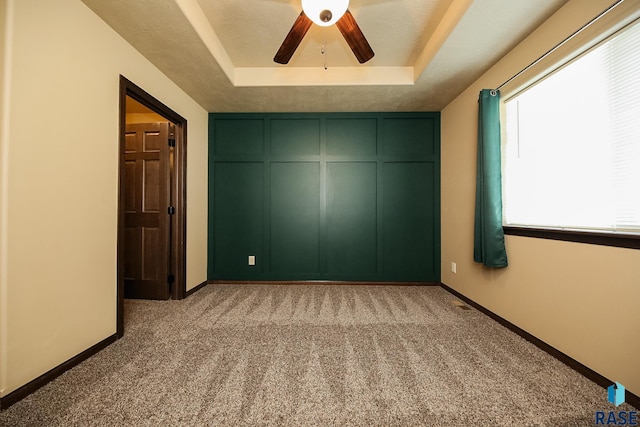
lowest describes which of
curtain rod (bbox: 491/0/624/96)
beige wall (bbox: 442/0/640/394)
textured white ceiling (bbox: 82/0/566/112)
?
beige wall (bbox: 442/0/640/394)

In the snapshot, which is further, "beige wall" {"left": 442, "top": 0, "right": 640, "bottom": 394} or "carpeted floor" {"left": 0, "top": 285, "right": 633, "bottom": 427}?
"beige wall" {"left": 442, "top": 0, "right": 640, "bottom": 394}

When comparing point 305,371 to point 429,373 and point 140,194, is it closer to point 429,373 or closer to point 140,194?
point 429,373

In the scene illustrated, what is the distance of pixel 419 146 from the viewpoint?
3621mm

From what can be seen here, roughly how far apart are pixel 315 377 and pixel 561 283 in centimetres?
183

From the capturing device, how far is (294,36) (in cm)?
172

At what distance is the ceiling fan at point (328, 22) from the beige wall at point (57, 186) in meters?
1.38

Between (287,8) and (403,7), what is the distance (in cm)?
95

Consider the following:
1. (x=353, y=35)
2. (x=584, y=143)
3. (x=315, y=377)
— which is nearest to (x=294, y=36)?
(x=353, y=35)

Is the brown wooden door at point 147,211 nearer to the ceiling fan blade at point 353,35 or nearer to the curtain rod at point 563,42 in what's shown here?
the ceiling fan blade at point 353,35

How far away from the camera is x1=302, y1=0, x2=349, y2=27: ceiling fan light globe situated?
1.45 metres

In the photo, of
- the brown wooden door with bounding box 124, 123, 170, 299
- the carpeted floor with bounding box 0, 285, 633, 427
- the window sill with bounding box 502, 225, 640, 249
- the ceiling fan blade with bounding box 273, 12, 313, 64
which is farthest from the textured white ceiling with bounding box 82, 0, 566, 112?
the carpeted floor with bounding box 0, 285, 633, 427

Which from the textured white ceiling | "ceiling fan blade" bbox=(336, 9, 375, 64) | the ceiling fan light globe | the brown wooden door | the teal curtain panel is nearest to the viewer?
the ceiling fan light globe

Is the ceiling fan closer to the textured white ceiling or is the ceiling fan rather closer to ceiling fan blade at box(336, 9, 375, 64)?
Answer: ceiling fan blade at box(336, 9, 375, 64)

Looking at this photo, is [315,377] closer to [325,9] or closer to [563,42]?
[325,9]
